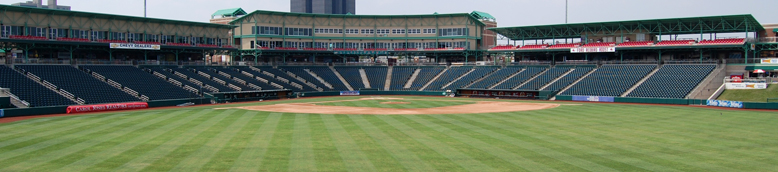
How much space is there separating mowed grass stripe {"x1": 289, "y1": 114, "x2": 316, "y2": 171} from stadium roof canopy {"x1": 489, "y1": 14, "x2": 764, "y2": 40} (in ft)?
197

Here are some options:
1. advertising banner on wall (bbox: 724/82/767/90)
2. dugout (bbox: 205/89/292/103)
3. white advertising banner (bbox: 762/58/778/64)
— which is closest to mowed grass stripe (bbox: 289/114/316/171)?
dugout (bbox: 205/89/292/103)

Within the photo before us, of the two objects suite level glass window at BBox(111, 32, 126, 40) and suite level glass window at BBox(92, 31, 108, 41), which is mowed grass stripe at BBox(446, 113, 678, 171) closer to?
suite level glass window at BBox(92, 31, 108, 41)

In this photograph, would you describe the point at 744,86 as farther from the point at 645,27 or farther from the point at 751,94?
the point at 645,27

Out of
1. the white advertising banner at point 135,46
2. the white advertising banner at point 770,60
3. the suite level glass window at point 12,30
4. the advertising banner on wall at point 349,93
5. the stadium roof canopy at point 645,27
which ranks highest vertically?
the stadium roof canopy at point 645,27

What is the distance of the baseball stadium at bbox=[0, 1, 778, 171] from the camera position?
80.7ft

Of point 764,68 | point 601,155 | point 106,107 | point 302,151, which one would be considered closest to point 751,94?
point 764,68

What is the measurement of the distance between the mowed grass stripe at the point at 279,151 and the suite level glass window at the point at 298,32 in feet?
202

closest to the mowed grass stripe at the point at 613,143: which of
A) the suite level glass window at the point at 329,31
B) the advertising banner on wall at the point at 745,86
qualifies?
the advertising banner on wall at the point at 745,86

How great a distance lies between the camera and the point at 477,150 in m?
26.1

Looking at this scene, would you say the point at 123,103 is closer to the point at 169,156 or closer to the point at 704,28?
the point at 169,156

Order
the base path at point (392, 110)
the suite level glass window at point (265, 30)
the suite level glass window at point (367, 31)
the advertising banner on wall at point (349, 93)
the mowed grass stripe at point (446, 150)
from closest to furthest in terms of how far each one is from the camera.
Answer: the mowed grass stripe at point (446, 150)
the base path at point (392, 110)
the advertising banner on wall at point (349, 93)
the suite level glass window at point (265, 30)
the suite level glass window at point (367, 31)

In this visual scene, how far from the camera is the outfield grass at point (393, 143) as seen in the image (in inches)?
874

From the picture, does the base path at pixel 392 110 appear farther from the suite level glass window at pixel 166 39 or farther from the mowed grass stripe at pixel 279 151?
the suite level glass window at pixel 166 39

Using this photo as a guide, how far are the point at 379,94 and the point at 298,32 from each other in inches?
891
